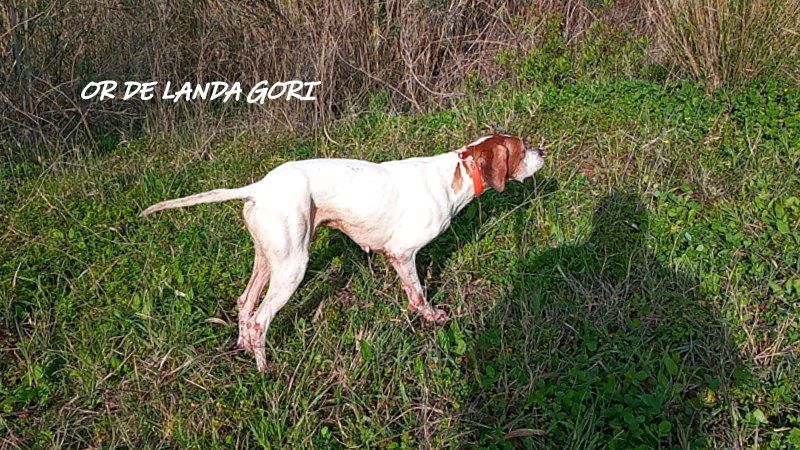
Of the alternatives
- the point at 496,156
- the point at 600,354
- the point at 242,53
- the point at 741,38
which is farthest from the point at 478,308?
the point at 242,53

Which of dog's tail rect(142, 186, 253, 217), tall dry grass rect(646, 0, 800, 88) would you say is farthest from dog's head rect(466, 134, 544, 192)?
tall dry grass rect(646, 0, 800, 88)

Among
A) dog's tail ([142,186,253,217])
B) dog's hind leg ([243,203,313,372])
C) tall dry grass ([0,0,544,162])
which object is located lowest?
tall dry grass ([0,0,544,162])

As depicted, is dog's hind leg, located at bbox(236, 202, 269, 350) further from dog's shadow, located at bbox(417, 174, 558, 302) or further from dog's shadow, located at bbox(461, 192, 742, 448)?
dog's shadow, located at bbox(461, 192, 742, 448)

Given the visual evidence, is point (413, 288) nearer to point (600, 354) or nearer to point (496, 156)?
point (496, 156)

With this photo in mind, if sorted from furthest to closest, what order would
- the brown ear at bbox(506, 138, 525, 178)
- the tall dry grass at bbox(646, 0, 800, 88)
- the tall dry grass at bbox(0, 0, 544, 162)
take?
the tall dry grass at bbox(0, 0, 544, 162), the tall dry grass at bbox(646, 0, 800, 88), the brown ear at bbox(506, 138, 525, 178)

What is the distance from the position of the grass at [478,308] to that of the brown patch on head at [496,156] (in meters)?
0.64

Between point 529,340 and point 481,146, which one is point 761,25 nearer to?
point 481,146

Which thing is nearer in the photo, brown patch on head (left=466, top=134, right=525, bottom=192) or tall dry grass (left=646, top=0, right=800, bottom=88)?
brown patch on head (left=466, top=134, right=525, bottom=192)

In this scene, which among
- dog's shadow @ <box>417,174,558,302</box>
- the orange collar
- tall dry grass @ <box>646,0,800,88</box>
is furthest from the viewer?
tall dry grass @ <box>646,0,800,88</box>

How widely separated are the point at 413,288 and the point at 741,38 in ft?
11.3

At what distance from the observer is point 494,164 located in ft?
12.2

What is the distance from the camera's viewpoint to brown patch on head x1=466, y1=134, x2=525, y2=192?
146 inches

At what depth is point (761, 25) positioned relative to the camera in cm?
529

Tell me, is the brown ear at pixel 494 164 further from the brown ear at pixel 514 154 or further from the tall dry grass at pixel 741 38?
the tall dry grass at pixel 741 38
